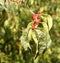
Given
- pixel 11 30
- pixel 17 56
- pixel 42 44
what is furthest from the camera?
pixel 17 56

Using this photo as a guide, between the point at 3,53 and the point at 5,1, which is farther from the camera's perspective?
the point at 3,53

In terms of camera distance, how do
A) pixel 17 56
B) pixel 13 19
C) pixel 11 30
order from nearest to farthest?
pixel 13 19, pixel 11 30, pixel 17 56

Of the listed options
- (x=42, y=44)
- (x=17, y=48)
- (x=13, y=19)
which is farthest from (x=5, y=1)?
(x=17, y=48)

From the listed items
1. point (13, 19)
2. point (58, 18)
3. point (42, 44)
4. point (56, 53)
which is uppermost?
point (42, 44)

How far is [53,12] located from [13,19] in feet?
2.61

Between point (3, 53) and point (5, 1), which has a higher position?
point (5, 1)

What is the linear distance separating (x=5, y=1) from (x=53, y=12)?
5.03 feet

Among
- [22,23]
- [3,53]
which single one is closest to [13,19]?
[22,23]

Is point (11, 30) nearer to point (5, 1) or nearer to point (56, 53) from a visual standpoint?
point (56, 53)

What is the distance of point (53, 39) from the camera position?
2971 millimetres

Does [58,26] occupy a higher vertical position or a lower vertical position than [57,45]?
higher

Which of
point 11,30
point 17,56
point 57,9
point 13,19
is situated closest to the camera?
point 13,19

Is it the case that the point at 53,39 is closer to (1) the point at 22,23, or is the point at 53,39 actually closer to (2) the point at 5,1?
(1) the point at 22,23

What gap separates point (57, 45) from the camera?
2.96 metres
